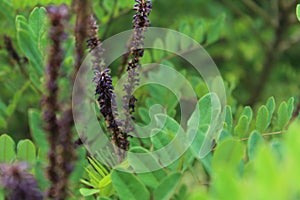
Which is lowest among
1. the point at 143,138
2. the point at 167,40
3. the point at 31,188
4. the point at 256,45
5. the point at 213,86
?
the point at 31,188

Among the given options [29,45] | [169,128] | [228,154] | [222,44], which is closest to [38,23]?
[29,45]

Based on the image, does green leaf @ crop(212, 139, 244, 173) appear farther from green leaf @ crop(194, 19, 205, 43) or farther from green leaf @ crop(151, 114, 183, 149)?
green leaf @ crop(194, 19, 205, 43)

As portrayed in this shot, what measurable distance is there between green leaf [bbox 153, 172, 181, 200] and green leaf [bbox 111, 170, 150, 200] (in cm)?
2

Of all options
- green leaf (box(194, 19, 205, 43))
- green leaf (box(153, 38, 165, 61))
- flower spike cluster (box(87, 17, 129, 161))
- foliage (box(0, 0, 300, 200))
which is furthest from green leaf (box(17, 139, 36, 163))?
green leaf (box(194, 19, 205, 43))

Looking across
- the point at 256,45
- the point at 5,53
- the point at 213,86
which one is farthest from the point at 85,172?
the point at 256,45

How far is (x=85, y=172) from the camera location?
79 centimetres

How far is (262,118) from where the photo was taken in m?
0.81

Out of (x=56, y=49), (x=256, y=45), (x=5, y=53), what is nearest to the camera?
(x=56, y=49)

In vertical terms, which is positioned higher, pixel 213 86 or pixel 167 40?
pixel 167 40

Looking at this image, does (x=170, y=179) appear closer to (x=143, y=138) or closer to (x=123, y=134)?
(x=123, y=134)

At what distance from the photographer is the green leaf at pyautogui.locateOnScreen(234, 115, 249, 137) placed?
0.79 metres

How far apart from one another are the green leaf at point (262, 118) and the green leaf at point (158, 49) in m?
0.42

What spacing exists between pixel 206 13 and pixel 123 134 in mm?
1539

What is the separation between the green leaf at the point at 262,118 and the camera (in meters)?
0.80
